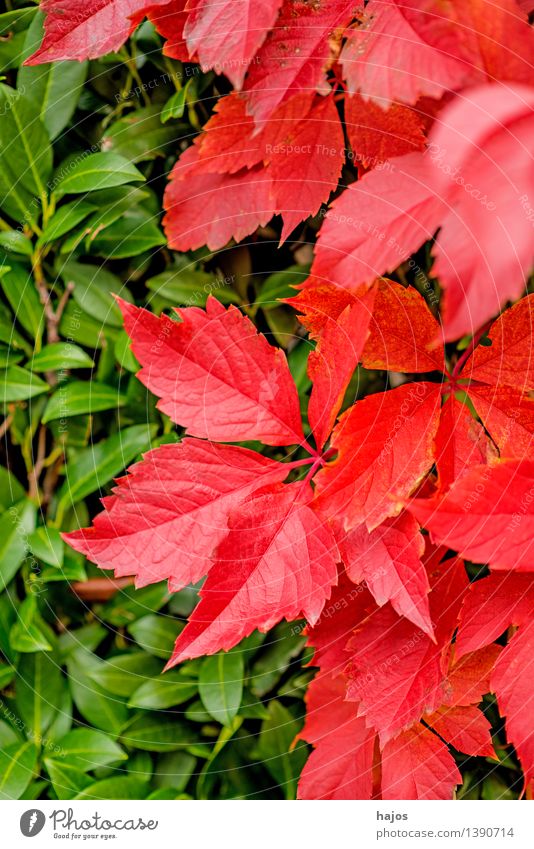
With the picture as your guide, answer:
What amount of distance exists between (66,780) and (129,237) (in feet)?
1.07

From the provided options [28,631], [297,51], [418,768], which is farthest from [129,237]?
[418,768]

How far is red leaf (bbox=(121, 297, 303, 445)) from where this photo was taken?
315 millimetres

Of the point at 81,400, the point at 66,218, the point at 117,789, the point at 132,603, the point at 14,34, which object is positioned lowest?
the point at 117,789

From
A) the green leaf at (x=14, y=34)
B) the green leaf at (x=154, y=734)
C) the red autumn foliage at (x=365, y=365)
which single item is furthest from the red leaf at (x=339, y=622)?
the green leaf at (x=14, y=34)

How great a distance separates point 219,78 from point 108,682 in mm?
361

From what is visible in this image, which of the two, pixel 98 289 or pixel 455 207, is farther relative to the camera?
pixel 98 289

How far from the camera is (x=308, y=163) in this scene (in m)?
0.31

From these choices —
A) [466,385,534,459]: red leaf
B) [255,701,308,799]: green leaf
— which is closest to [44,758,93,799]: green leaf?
[255,701,308,799]: green leaf

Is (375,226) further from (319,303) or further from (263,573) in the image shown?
(263,573)

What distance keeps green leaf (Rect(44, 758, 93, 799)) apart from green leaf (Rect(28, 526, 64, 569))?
0.12m

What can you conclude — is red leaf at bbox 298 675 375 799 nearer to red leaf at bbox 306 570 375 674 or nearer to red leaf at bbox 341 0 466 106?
red leaf at bbox 306 570 375 674
